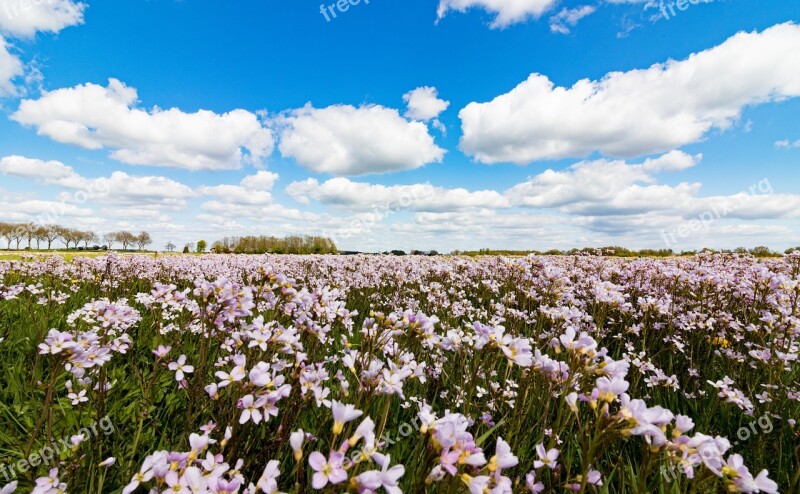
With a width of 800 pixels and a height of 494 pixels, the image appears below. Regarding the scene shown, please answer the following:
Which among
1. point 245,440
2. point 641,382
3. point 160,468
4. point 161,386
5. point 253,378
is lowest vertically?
point 641,382

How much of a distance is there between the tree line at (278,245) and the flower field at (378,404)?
149ft

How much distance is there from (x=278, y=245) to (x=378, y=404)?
57.9 meters

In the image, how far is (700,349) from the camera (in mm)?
6598

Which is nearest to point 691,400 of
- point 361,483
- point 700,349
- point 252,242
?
point 700,349

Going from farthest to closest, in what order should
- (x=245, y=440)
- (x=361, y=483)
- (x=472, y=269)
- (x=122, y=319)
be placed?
(x=472, y=269) < (x=122, y=319) < (x=245, y=440) < (x=361, y=483)

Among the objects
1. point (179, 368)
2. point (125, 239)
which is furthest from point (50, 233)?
point (179, 368)

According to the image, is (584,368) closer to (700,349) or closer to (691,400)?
(691,400)

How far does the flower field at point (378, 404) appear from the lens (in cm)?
170

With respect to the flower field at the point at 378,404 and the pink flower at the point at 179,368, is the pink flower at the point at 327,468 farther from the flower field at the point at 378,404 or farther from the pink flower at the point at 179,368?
the pink flower at the point at 179,368

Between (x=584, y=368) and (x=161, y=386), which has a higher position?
(x=584, y=368)

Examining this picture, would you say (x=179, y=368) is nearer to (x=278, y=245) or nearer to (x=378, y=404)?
(x=378, y=404)

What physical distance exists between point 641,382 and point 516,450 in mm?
3458

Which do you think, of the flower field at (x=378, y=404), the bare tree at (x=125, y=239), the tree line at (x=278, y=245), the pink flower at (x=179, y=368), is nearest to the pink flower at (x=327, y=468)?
the flower field at (x=378, y=404)

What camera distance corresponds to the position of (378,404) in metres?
3.95
